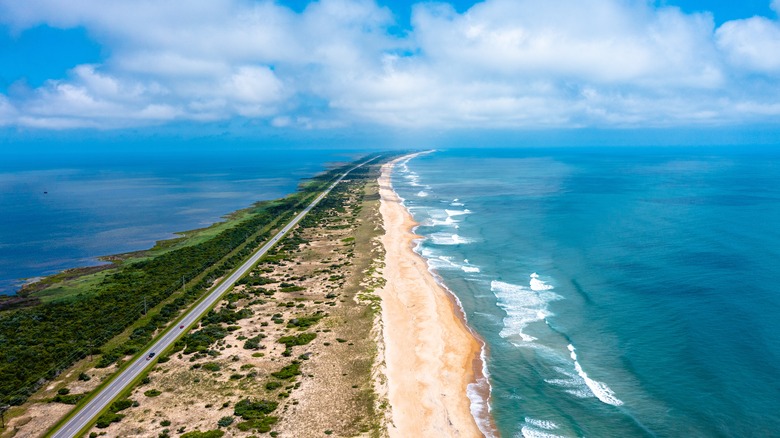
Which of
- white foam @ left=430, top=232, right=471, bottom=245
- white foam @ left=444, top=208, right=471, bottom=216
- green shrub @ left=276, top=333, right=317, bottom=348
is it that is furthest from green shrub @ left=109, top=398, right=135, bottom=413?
white foam @ left=444, top=208, right=471, bottom=216

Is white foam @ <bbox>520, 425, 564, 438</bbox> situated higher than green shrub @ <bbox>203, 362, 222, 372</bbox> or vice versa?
green shrub @ <bbox>203, 362, 222, 372</bbox>

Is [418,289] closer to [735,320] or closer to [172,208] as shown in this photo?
[735,320]

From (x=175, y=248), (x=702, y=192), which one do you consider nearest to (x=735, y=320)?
(x=175, y=248)

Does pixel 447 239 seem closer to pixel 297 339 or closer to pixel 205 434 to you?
pixel 297 339

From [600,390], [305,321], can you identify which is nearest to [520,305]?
[600,390]

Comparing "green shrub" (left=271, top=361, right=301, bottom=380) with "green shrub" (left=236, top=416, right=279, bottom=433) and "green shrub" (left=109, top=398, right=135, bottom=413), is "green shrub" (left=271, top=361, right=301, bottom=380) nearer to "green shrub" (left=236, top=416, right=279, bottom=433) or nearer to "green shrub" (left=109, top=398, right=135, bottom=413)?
"green shrub" (left=236, top=416, right=279, bottom=433)
